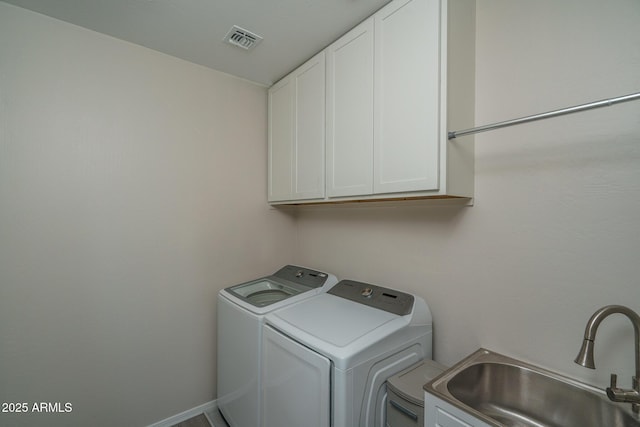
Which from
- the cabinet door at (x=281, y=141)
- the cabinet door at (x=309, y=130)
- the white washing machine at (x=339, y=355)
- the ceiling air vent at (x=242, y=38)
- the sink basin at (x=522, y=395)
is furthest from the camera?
the cabinet door at (x=281, y=141)

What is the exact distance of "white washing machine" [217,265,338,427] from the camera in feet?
4.89

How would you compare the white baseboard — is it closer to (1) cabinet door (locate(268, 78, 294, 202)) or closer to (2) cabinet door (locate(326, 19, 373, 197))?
(1) cabinet door (locate(268, 78, 294, 202))

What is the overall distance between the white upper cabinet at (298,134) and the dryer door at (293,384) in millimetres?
945

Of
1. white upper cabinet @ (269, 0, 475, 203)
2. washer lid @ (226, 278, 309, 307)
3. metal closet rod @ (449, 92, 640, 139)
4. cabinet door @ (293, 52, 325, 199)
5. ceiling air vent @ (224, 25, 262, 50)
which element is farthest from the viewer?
washer lid @ (226, 278, 309, 307)

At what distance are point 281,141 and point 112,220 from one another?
1292mm

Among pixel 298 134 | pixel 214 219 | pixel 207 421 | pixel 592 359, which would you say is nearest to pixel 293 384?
pixel 592 359

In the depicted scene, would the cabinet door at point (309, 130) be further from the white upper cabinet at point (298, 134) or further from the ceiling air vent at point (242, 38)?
the ceiling air vent at point (242, 38)

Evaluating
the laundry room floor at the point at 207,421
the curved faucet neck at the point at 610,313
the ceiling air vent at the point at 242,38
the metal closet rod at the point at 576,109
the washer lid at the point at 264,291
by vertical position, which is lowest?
the laundry room floor at the point at 207,421

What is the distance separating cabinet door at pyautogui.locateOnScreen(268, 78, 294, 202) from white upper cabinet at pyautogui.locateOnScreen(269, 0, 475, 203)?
0.29 meters

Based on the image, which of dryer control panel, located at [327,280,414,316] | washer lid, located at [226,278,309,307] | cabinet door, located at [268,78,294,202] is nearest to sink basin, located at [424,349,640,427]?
dryer control panel, located at [327,280,414,316]

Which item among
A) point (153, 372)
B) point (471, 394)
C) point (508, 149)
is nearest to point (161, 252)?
point (153, 372)

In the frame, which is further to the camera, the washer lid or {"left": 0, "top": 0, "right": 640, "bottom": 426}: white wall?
the washer lid

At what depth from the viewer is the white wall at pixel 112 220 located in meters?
1.43

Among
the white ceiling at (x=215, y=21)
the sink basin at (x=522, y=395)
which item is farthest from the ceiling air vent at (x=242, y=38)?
the sink basin at (x=522, y=395)
